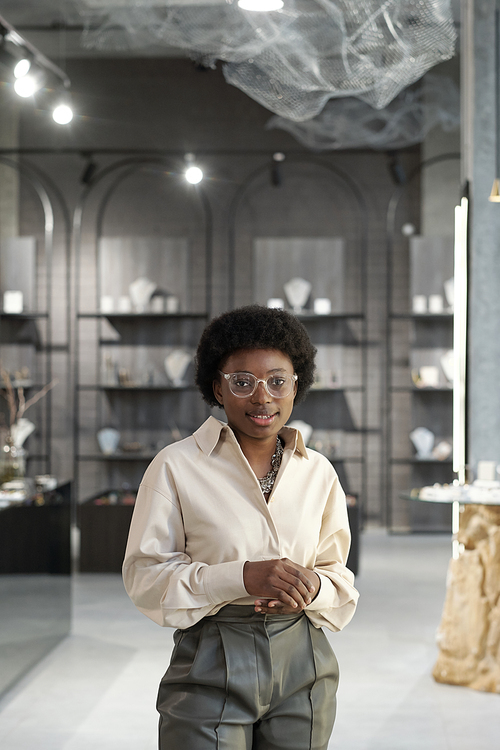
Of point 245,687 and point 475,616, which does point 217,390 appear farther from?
point 475,616

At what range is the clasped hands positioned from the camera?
4.15ft

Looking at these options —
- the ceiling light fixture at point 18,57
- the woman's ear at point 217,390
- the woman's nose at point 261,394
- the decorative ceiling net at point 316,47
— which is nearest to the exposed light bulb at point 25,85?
the ceiling light fixture at point 18,57

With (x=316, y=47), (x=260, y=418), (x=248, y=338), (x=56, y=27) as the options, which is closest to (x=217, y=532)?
(x=260, y=418)

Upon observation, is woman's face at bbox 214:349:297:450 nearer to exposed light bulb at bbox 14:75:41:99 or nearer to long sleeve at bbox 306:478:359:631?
long sleeve at bbox 306:478:359:631

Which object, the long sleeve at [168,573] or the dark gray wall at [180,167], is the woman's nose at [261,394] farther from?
the dark gray wall at [180,167]

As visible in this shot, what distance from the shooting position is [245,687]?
4.26 ft

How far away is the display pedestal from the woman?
8.24ft

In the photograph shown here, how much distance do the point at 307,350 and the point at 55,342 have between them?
6.89 m

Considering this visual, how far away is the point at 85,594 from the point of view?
17.5ft

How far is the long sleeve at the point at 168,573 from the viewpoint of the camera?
1.29 meters

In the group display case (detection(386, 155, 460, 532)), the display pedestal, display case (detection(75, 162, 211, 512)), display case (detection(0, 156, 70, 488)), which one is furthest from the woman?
display case (detection(0, 156, 70, 488))

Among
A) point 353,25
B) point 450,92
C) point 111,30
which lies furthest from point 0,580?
point 450,92

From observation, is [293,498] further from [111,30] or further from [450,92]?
[450,92]

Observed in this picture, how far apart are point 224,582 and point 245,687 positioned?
0.18 metres
